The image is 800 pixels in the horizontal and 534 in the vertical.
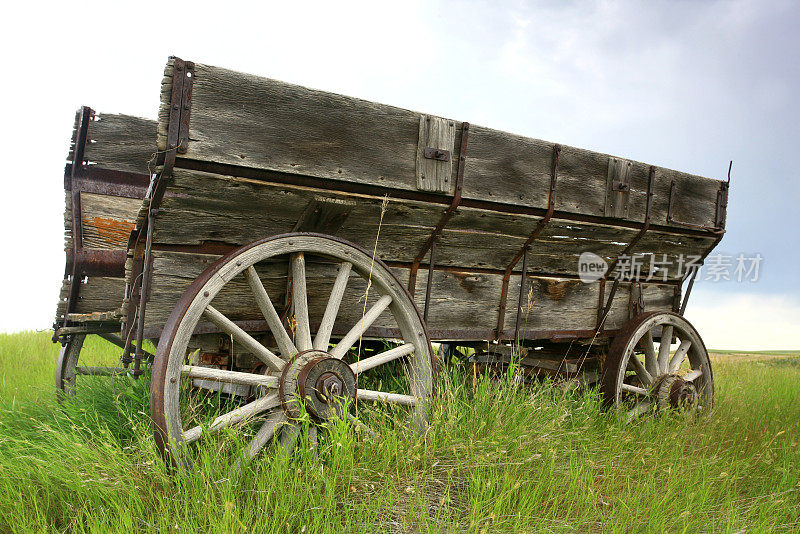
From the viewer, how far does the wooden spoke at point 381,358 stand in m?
2.70

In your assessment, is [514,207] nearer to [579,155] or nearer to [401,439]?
[579,155]

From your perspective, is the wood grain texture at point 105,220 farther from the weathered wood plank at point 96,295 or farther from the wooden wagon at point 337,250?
the weathered wood plank at point 96,295

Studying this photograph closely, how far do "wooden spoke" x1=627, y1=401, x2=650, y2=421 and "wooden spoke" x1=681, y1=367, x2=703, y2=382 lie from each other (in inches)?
17.2

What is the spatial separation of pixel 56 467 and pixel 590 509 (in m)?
2.15

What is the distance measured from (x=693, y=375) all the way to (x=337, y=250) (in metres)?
3.30

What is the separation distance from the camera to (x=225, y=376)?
92.5 inches

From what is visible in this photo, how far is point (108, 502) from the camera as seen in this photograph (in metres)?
2.10

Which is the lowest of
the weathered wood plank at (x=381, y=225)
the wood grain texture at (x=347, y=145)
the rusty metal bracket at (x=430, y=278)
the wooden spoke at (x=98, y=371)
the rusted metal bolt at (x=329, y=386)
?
the wooden spoke at (x=98, y=371)

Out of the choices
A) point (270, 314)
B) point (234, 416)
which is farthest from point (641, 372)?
point (234, 416)

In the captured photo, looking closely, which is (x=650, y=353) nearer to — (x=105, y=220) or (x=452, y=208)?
(x=452, y=208)

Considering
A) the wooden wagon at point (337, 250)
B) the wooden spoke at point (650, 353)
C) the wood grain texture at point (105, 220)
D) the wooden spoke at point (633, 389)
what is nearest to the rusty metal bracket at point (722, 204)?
the wooden wagon at point (337, 250)

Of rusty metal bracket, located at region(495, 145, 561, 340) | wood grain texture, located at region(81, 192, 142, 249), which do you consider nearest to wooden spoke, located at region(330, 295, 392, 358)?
rusty metal bracket, located at region(495, 145, 561, 340)

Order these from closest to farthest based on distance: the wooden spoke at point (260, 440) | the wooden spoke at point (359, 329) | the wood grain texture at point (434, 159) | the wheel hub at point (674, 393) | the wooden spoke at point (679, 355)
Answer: the wooden spoke at point (260, 440), the wooden spoke at point (359, 329), the wood grain texture at point (434, 159), the wheel hub at point (674, 393), the wooden spoke at point (679, 355)

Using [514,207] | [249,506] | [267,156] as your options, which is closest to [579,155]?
[514,207]
